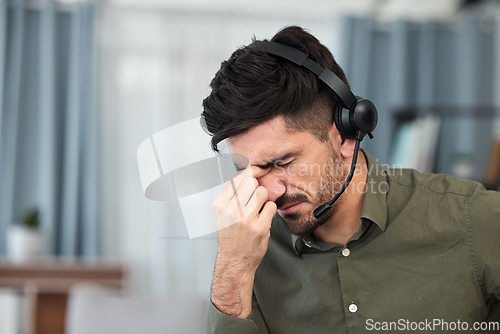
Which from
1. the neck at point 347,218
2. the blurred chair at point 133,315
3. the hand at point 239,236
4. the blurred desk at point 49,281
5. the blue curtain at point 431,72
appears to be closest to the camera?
the hand at point 239,236

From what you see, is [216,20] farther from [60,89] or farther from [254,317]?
[254,317]

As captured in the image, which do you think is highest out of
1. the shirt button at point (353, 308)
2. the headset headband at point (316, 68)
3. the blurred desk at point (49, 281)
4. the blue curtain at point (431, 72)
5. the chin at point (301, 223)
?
the blue curtain at point (431, 72)

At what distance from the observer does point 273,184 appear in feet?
3.23

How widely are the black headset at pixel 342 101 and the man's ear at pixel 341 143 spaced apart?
1.6 inches

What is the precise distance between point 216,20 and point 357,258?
2799 mm

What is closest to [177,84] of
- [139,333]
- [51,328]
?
[51,328]

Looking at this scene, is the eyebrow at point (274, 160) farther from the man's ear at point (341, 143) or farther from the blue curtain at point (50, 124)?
the blue curtain at point (50, 124)

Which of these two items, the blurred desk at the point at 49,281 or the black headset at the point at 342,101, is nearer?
the black headset at the point at 342,101

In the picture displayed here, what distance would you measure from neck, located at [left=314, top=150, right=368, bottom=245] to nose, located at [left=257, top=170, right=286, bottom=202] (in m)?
0.14

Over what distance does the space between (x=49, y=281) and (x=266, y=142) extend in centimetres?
239

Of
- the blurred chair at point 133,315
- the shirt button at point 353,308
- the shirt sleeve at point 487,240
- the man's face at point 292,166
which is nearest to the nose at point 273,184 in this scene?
the man's face at point 292,166

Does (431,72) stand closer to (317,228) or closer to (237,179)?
(317,228)

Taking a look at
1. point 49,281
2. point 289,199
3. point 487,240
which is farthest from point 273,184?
point 49,281

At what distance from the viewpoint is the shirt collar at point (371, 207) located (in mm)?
1000
